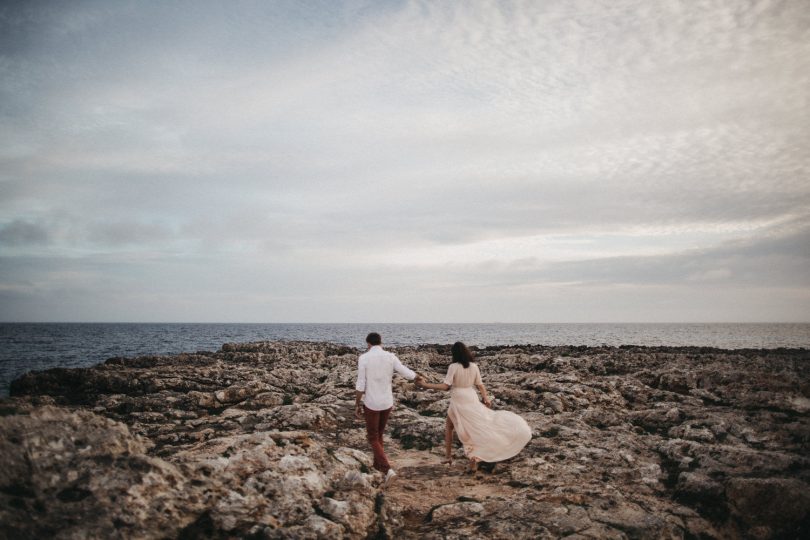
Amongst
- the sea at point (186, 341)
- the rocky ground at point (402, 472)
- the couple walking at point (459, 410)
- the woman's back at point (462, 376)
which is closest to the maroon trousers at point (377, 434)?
the couple walking at point (459, 410)

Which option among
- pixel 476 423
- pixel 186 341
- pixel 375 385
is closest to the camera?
pixel 375 385

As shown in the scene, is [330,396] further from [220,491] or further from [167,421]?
[220,491]

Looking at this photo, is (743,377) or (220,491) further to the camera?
(743,377)

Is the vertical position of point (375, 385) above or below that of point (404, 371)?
below

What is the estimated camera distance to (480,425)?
393 inches

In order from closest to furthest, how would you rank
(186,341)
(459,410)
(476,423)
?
(476,423), (459,410), (186,341)

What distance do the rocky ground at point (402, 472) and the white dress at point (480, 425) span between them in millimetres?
465

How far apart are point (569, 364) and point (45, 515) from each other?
25.4 metres

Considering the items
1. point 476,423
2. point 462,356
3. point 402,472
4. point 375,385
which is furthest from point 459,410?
point 375,385

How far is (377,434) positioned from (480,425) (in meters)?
2.45

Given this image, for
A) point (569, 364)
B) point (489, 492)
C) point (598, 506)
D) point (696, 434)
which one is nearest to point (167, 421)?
point (489, 492)

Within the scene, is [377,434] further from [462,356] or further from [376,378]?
[462,356]

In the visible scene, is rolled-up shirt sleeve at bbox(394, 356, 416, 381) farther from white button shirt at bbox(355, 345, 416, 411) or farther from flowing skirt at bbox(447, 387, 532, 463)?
flowing skirt at bbox(447, 387, 532, 463)

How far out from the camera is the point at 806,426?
11.3 metres
